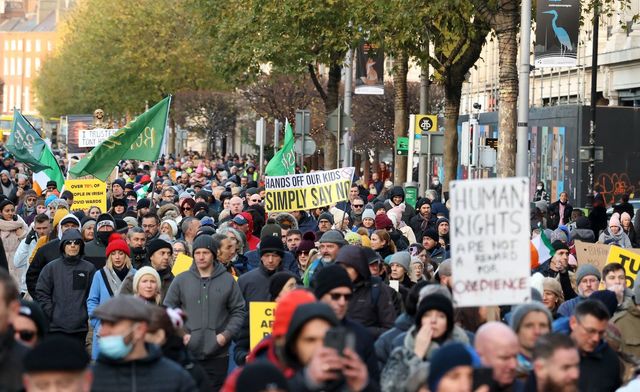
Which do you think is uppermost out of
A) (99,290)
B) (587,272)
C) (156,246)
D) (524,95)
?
(524,95)

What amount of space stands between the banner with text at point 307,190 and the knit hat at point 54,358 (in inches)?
480

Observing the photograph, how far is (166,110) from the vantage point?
20.4 metres

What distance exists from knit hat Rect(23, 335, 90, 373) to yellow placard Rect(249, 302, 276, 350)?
4.87 metres

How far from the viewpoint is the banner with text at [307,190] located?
18.7 m

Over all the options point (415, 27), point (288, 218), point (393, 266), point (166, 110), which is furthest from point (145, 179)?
point (393, 266)

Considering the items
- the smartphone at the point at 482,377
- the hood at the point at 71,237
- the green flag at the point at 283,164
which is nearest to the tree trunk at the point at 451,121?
the green flag at the point at 283,164

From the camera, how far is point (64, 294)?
13.5m

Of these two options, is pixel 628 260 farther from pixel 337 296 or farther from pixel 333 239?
pixel 337 296

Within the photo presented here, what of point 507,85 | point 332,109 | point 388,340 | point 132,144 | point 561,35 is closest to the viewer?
point 388,340

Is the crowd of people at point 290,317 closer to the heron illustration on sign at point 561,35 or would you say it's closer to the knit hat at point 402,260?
the knit hat at point 402,260

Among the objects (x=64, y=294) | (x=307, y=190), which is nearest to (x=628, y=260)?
(x=64, y=294)

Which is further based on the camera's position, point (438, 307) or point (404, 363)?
point (438, 307)

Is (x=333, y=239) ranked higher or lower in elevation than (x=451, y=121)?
lower

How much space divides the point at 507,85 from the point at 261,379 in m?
18.4
